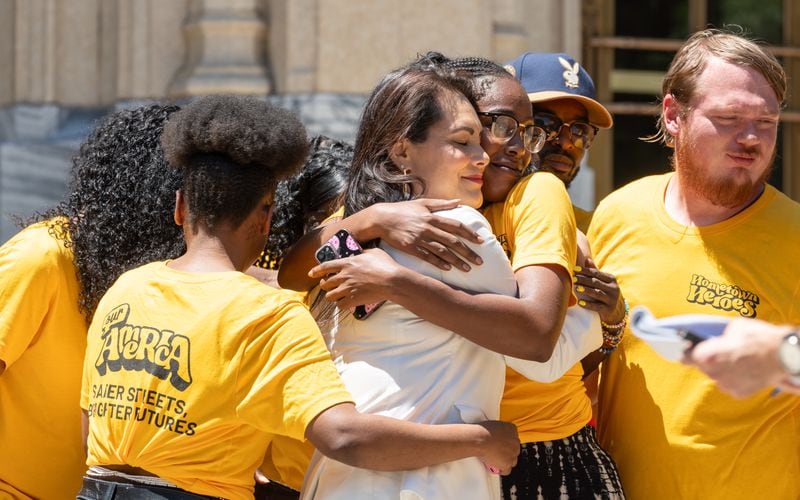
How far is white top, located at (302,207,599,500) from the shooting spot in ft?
7.84

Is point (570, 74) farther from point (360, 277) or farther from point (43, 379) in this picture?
point (43, 379)

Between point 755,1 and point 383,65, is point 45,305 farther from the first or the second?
point 755,1

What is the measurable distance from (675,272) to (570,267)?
56 cm

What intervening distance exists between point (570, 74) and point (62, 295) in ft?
4.87

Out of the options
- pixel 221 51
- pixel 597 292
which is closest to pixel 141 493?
pixel 597 292

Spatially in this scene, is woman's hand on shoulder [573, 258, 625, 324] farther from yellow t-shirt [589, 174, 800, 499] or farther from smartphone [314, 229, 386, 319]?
smartphone [314, 229, 386, 319]

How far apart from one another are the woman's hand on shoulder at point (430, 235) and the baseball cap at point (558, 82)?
0.83 m

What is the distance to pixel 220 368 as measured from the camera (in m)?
2.38

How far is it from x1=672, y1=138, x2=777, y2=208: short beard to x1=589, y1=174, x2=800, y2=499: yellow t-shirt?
0.04m

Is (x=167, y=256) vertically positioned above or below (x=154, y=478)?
above

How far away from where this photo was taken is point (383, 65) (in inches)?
232

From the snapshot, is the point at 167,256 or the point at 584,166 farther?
the point at 584,166

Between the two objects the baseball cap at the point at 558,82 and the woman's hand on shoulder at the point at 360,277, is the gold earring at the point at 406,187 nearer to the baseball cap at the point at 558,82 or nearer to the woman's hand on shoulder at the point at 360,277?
the woman's hand on shoulder at the point at 360,277

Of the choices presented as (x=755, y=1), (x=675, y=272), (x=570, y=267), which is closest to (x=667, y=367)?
(x=675, y=272)
